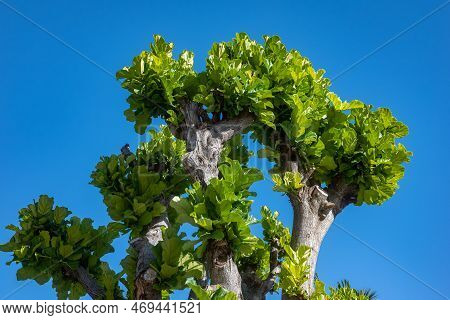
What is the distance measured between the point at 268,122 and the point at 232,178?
3.68 ft

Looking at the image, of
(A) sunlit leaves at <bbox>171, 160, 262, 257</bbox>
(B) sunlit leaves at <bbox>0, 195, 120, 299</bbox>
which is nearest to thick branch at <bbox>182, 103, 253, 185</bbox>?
(A) sunlit leaves at <bbox>171, 160, 262, 257</bbox>

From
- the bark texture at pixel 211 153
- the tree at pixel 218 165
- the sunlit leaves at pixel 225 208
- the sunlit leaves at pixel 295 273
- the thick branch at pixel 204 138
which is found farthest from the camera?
the tree at pixel 218 165

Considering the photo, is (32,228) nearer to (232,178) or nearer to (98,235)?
(98,235)

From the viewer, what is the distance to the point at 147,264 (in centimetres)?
455

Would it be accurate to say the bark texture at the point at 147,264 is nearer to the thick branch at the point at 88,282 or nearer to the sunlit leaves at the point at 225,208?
the thick branch at the point at 88,282

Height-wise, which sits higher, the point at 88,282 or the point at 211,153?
the point at 211,153

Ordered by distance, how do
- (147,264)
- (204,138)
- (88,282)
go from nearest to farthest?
(147,264)
(204,138)
(88,282)

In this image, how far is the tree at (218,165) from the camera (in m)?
4.83

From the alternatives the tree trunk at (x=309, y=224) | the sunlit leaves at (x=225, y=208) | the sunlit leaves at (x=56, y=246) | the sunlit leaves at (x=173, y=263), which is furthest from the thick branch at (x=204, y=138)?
the sunlit leaves at (x=56, y=246)

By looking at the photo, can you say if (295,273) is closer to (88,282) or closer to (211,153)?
(211,153)

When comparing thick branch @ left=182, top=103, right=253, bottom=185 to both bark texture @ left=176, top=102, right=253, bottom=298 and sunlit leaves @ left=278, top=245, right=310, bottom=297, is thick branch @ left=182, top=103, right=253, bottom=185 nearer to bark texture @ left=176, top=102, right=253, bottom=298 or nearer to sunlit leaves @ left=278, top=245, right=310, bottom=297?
bark texture @ left=176, top=102, right=253, bottom=298

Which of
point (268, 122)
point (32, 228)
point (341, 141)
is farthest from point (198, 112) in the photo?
point (32, 228)

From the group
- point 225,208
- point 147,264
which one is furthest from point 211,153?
point 147,264

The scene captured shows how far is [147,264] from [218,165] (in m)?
1.01
